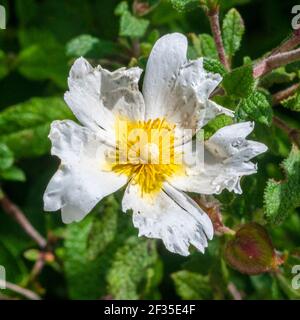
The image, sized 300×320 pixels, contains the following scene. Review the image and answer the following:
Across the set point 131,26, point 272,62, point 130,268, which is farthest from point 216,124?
point 130,268

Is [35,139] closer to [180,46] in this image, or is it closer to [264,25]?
[180,46]

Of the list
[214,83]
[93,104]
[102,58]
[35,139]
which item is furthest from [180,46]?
[35,139]

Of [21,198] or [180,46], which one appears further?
[21,198]

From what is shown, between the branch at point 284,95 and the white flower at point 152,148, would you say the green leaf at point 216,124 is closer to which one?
the white flower at point 152,148

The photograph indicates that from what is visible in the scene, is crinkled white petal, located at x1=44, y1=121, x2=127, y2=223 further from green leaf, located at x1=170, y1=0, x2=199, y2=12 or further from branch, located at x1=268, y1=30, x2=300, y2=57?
branch, located at x1=268, y1=30, x2=300, y2=57

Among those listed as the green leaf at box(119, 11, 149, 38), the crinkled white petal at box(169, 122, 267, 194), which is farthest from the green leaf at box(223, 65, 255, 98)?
the green leaf at box(119, 11, 149, 38)

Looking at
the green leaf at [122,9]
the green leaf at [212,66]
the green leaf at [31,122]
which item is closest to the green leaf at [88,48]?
the green leaf at [122,9]
